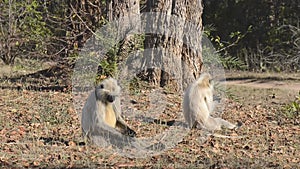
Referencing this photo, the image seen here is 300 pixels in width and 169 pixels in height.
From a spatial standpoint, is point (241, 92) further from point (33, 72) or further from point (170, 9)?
point (33, 72)

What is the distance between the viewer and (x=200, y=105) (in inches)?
274

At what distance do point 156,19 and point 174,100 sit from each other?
64.9 inches

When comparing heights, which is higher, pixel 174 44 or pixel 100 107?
pixel 174 44

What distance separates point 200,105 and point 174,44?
3013 millimetres

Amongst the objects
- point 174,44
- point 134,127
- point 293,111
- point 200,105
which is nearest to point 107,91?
point 134,127

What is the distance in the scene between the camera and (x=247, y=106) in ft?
31.3

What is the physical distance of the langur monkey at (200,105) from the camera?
693 centimetres

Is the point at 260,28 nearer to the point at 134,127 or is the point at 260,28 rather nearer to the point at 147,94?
the point at 147,94

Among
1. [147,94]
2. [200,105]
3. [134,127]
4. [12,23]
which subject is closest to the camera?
[200,105]

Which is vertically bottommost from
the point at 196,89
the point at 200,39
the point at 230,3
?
the point at 196,89

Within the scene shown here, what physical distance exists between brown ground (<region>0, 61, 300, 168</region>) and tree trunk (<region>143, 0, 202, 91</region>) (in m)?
0.51

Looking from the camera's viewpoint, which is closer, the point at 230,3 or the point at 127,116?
the point at 127,116

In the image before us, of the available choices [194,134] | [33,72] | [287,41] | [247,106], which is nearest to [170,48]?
[247,106]

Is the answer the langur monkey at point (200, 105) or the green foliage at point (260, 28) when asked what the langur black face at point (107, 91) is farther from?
the green foliage at point (260, 28)
